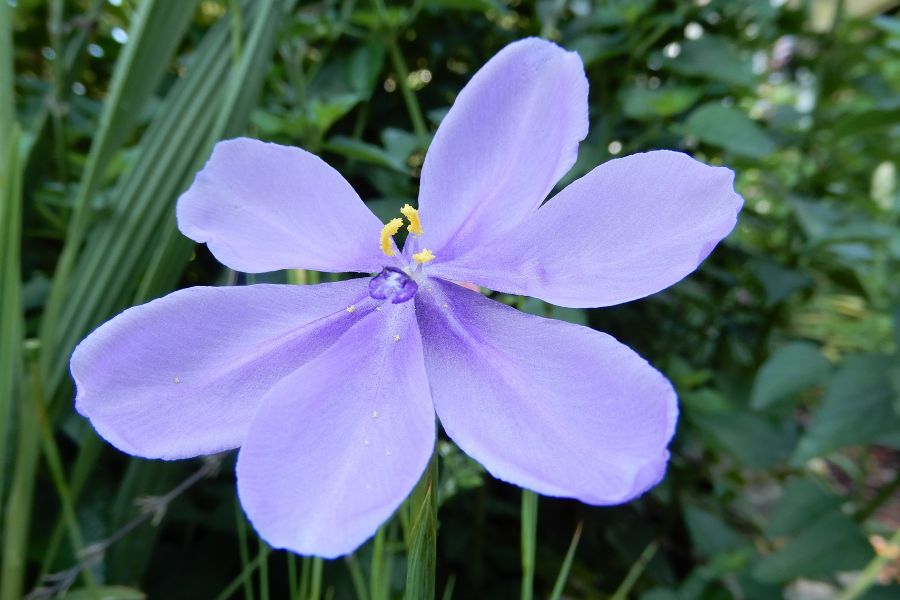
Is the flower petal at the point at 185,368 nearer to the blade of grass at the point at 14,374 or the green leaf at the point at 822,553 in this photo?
the blade of grass at the point at 14,374

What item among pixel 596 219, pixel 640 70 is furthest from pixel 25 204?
pixel 640 70

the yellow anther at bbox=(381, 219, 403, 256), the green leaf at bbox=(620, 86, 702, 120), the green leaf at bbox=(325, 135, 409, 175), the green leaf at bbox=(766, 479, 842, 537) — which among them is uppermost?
the yellow anther at bbox=(381, 219, 403, 256)

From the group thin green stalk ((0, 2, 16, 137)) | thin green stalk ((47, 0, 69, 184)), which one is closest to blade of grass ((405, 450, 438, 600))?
thin green stalk ((0, 2, 16, 137))

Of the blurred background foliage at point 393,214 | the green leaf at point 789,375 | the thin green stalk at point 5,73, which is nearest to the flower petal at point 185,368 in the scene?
the blurred background foliage at point 393,214

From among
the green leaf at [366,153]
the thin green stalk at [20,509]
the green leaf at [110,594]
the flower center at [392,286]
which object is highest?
the flower center at [392,286]

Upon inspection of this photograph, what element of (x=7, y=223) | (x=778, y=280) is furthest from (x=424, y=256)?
(x=778, y=280)

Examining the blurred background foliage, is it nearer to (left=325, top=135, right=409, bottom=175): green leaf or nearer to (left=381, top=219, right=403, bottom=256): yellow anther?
(left=325, top=135, right=409, bottom=175): green leaf
